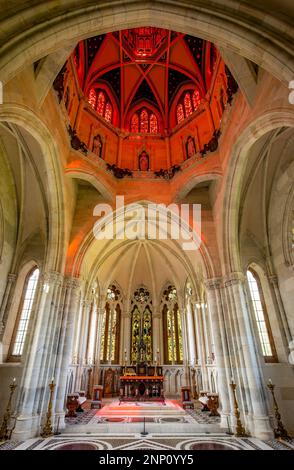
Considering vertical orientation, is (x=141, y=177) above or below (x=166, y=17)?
above

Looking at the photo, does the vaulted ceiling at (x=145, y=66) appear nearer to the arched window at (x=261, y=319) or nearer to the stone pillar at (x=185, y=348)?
the arched window at (x=261, y=319)

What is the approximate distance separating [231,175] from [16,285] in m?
10.1

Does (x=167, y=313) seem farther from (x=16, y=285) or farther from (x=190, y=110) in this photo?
(x=190, y=110)

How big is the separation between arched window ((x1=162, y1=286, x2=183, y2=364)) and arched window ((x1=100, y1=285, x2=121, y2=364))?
3515mm

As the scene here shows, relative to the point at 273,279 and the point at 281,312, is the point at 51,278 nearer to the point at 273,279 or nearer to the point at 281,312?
the point at 273,279

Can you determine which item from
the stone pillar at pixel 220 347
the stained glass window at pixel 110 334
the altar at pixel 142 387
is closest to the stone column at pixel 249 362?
the stone pillar at pixel 220 347

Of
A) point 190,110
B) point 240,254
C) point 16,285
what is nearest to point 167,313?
point 240,254

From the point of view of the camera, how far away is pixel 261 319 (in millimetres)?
10750

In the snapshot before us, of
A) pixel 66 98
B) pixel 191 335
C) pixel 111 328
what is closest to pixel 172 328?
pixel 191 335

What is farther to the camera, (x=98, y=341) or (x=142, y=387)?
(x=98, y=341)

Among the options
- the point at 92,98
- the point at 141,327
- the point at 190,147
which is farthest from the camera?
the point at 141,327

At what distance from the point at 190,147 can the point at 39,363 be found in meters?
11.9

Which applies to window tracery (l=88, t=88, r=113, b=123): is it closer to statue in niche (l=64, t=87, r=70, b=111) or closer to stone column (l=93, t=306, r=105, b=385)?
statue in niche (l=64, t=87, r=70, b=111)
